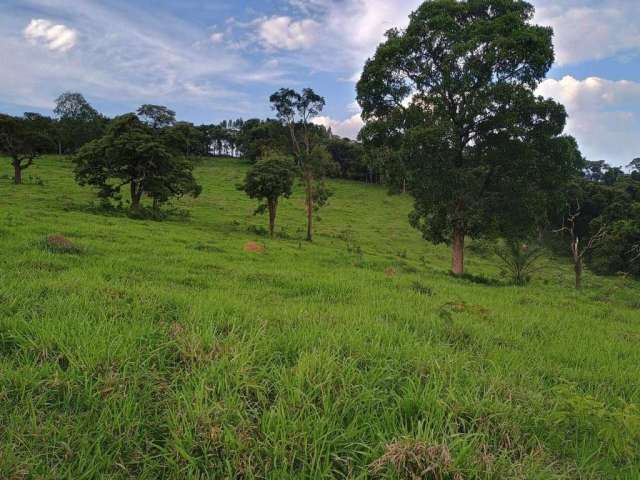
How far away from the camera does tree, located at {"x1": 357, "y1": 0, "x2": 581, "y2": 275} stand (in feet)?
49.8

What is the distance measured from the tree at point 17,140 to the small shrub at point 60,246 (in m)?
29.1

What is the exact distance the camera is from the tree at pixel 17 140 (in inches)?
1255

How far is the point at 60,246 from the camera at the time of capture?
9531mm

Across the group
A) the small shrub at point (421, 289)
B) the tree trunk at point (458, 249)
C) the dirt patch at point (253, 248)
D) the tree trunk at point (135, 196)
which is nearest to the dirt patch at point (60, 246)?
the dirt patch at point (253, 248)

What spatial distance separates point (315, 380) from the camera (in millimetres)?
3227

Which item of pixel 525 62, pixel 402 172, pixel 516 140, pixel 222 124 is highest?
pixel 222 124

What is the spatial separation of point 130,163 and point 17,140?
14656 millimetres

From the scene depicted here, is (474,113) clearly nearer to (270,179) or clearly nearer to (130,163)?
(270,179)

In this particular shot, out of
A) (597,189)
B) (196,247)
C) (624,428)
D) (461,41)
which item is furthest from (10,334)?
(597,189)

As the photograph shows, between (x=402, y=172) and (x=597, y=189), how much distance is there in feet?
167

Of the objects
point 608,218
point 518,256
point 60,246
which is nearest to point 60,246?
point 60,246

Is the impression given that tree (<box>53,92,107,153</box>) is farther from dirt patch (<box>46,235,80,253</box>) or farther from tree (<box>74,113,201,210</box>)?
dirt patch (<box>46,235,80,253</box>)

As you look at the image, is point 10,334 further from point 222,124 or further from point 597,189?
point 222,124

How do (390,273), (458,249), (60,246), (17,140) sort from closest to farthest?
(60,246) → (390,273) → (458,249) → (17,140)
